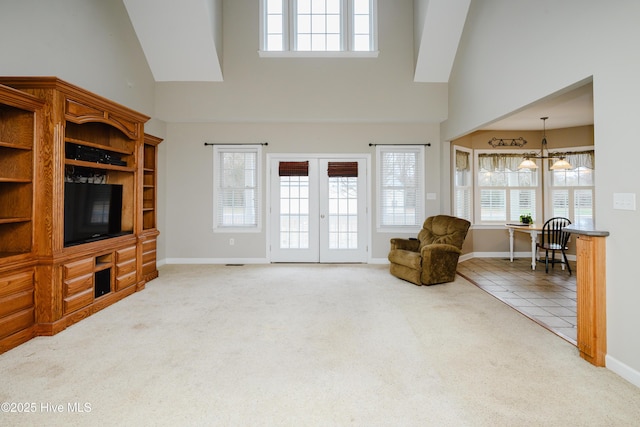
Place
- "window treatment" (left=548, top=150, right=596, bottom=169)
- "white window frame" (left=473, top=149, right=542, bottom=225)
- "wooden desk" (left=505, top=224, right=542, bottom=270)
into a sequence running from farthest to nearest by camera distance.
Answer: "white window frame" (left=473, top=149, right=542, bottom=225) < "window treatment" (left=548, top=150, right=596, bottom=169) < "wooden desk" (left=505, top=224, right=542, bottom=270)

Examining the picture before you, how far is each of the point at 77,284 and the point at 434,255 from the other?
4253 mm

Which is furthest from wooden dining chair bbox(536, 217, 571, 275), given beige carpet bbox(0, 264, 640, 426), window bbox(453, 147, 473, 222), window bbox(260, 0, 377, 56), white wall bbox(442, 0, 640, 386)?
window bbox(260, 0, 377, 56)

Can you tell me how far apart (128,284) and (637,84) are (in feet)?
17.1

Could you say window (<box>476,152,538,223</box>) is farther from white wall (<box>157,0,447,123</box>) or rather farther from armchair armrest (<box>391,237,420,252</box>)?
armchair armrest (<box>391,237,420,252</box>)

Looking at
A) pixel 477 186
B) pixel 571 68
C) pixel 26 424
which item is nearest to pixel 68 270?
pixel 26 424

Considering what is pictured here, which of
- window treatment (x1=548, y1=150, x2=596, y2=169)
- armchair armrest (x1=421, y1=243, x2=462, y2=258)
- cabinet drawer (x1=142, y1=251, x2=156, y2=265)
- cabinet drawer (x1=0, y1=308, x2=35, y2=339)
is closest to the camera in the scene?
cabinet drawer (x1=0, y1=308, x2=35, y2=339)

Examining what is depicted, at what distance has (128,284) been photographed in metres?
4.07

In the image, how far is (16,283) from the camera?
2725 millimetres

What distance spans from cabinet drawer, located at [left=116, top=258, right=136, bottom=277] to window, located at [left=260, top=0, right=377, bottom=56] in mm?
4091

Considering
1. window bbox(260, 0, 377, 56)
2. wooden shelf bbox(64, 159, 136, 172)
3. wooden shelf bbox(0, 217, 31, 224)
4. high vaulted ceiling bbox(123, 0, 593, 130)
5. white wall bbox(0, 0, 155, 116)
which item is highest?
window bbox(260, 0, 377, 56)

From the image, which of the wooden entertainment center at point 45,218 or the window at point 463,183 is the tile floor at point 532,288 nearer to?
the window at point 463,183

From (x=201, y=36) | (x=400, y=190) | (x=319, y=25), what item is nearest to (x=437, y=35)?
(x=319, y=25)

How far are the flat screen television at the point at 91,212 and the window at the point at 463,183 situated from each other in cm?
565

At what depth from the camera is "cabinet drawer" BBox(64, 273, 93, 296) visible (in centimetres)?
311
